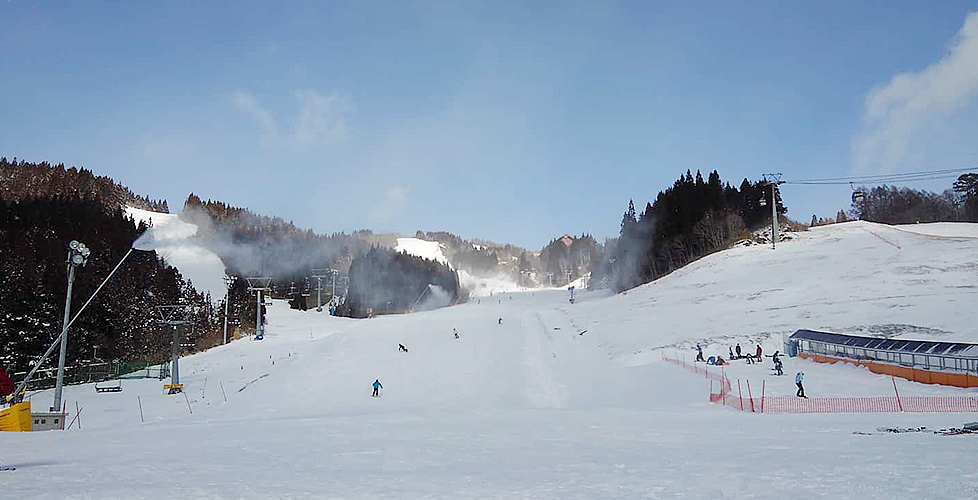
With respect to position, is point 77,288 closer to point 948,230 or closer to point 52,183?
point 52,183

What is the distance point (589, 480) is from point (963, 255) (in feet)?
197

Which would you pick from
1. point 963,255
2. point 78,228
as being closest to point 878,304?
point 963,255

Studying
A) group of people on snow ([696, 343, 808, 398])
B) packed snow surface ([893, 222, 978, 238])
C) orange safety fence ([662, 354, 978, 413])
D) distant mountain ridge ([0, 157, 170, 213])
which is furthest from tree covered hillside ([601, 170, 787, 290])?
distant mountain ridge ([0, 157, 170, 213])

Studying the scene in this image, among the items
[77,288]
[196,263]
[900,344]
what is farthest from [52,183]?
[900,344]

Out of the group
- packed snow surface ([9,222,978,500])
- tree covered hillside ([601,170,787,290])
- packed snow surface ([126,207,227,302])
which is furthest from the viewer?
packed snow surface ([126,207,227,302])

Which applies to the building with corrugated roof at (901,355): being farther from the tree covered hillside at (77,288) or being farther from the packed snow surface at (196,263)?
the packed snow surface at (196,263)

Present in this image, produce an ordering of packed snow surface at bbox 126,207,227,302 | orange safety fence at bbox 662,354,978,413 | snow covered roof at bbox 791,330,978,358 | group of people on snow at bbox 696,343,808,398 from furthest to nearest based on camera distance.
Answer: packed snow surface at bbox 126,207,227,302 → group of people on snow at bbox 696,343,808,398 → snow covered roof at bbox 791,330,978,358 → orange safety fence at bbox 662,354,978,413

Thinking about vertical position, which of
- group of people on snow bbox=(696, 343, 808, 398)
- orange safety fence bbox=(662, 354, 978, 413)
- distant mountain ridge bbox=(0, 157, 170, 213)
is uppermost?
distant mountain ridge bbox=(0, 157, 170, 213)

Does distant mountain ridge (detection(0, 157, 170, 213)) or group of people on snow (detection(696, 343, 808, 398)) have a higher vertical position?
distant mountain ridge (detection(0, 157, 170, 213))

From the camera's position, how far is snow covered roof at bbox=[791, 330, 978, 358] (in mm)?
25611

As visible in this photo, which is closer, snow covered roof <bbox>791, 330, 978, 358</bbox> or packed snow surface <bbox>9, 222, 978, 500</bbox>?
packed snow surface <bbox>9, 222, 978, 500</bbox>

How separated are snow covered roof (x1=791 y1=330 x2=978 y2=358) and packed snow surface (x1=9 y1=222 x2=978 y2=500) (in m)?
2.14

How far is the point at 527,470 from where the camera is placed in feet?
34.6

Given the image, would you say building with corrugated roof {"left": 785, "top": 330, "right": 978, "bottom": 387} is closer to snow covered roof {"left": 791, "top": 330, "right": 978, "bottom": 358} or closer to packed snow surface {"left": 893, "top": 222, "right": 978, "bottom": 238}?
snow covered roof {"left": 791, "top": 330, "right": 978, "bottom": 358}
